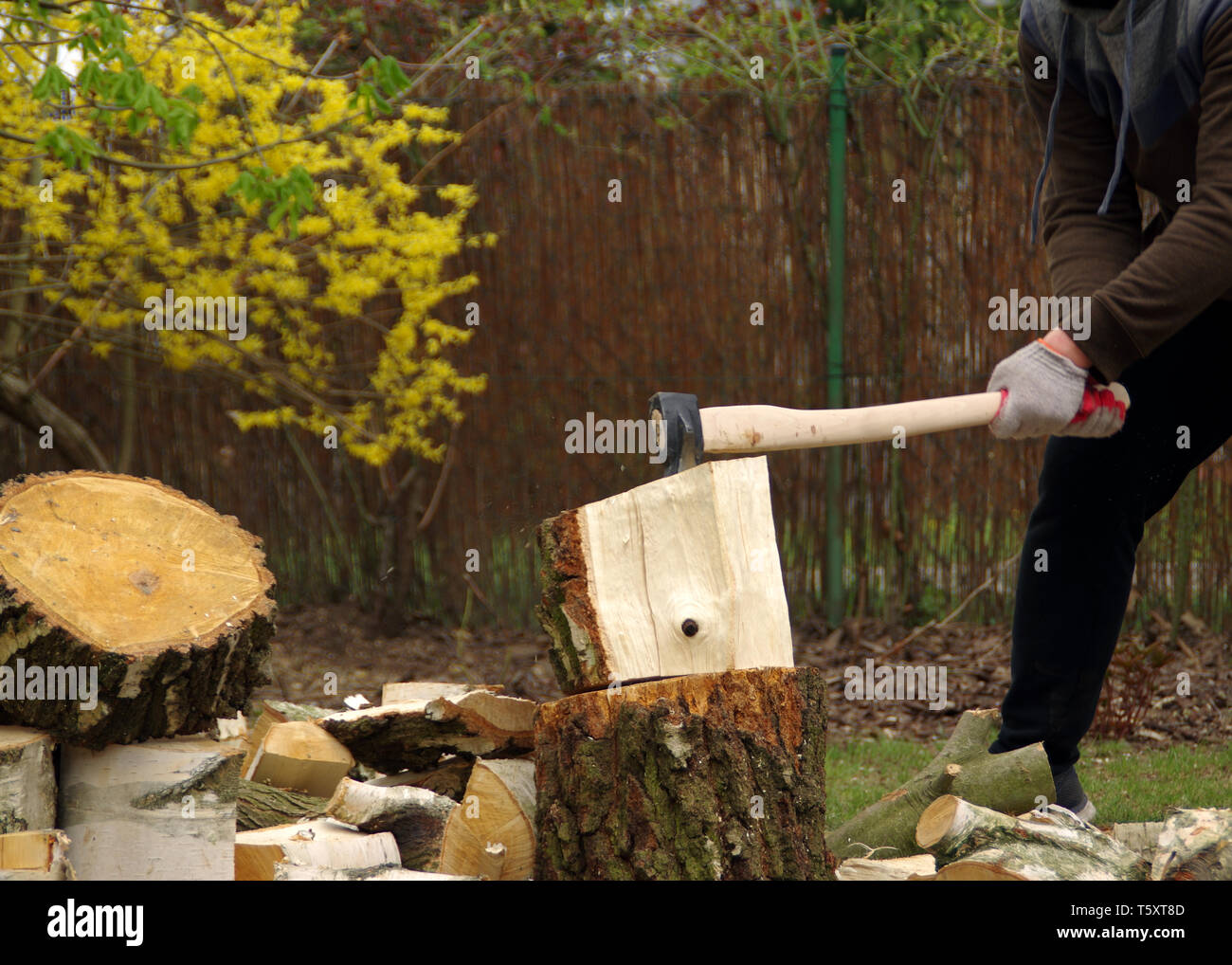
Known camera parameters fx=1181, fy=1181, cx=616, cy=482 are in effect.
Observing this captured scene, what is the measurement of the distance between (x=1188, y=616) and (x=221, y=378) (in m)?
3.86

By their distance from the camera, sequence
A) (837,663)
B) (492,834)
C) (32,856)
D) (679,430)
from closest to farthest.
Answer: (32,856) < (679,430) < (492,834) < (837,663)

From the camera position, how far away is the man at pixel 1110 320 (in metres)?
2.00

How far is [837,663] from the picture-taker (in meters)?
4.49

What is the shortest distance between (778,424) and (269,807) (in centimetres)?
123

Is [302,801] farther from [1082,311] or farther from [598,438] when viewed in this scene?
[598,438]

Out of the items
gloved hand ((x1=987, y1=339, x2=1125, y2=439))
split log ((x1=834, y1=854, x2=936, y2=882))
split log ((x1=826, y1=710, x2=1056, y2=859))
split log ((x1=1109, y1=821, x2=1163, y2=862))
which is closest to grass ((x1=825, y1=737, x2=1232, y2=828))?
split log ((x1=1109, y1=821, x2=1163, y2=862))

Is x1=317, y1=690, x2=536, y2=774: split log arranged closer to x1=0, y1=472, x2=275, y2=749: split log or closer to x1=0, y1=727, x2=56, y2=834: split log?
x1=0, y1=472, x2=275, y2=749: split log

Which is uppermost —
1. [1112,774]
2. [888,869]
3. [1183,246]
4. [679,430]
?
[1183,246]

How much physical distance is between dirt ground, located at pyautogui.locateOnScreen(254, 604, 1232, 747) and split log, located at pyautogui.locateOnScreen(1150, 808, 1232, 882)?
1.89 metres

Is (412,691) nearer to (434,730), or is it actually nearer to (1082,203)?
(434,730)

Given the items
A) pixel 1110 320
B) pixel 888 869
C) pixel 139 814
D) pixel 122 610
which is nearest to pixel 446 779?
→ pixel 139 814

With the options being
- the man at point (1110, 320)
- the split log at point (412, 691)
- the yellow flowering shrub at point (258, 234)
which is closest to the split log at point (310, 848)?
the split log at point (412, 691)

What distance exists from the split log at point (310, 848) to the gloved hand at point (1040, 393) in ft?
4.25

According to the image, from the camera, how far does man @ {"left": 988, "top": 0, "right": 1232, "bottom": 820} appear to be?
1997 mm
